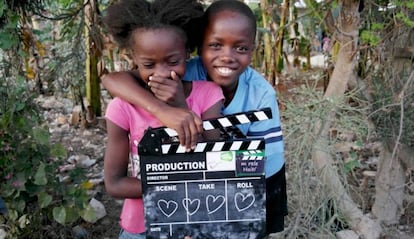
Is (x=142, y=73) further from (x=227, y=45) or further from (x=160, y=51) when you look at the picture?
(x=227, y=45)

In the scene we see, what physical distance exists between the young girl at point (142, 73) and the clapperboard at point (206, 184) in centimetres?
11

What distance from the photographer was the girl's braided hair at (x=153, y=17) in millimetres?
1618

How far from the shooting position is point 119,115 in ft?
5.49

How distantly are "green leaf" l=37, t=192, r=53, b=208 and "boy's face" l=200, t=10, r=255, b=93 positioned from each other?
151 cm

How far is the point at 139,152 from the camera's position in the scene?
1.52 metres

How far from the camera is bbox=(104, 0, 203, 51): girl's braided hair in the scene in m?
1.62

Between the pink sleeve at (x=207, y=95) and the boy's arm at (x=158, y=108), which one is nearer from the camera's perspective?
the boy's arm at (x=158, y=108)

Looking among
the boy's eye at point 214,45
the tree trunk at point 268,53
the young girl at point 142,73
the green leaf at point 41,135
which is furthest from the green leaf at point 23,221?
the tree trunk at point 268,53

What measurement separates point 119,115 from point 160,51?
0.25 meters

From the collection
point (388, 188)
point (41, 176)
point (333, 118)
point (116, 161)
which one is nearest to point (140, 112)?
point (116, 161)

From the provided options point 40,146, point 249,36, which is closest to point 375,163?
point 40,146

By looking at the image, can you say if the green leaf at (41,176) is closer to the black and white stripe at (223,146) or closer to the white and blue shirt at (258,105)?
the white and blue shirt at (258,105)

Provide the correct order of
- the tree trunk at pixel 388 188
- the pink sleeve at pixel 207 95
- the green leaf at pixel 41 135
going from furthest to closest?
the tree trunk at pixel 388 188, the green leaf at pixel 41 135, the pink sleeve at pixel 207 95

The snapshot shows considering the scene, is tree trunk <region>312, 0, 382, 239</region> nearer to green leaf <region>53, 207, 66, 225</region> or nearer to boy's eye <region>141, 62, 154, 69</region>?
green leaf <region>53, 207, 66, 225</region>
